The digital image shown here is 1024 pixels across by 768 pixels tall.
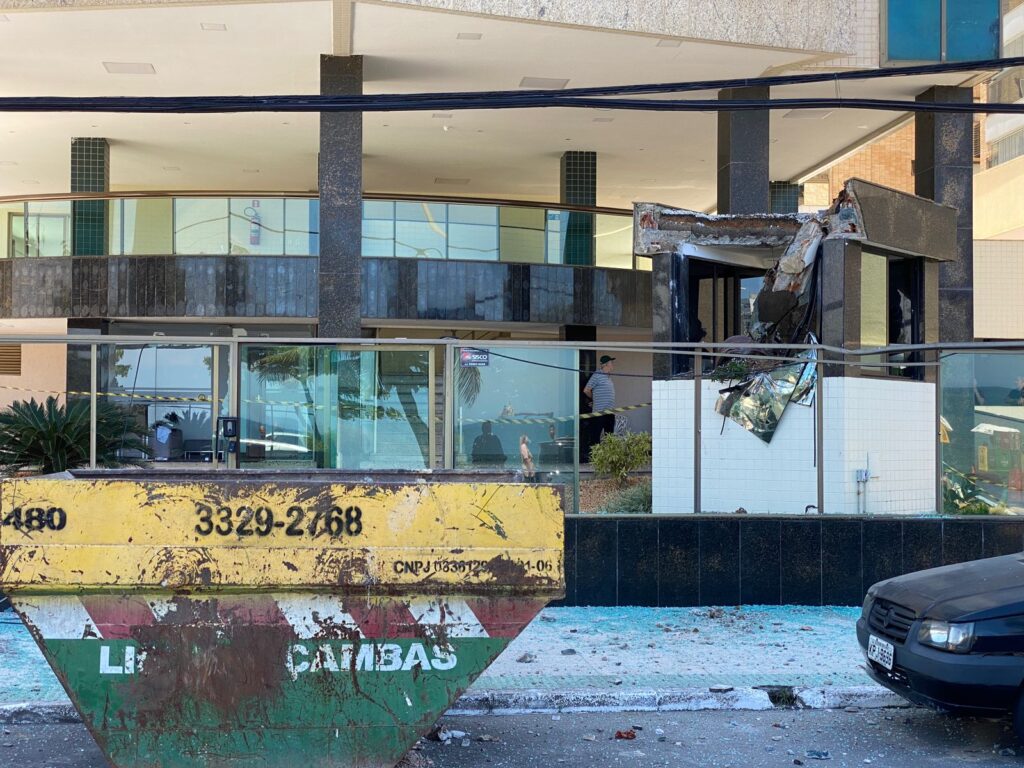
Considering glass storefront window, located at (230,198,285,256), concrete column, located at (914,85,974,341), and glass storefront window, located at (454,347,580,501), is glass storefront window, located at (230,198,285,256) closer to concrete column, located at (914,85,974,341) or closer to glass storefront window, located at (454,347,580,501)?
glass storefront window, located at (454,347,580,501)

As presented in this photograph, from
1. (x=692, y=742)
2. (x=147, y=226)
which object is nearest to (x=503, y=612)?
(x=692, y=742)

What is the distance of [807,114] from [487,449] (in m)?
14.8

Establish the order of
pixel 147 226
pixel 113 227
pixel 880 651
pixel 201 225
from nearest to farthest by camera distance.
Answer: pixel 880 651, pixel 201 225, pixel 147 226, pixel 113 227

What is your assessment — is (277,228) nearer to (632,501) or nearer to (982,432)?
(632,501)

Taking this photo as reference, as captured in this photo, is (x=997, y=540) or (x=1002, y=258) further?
(x=1002, y=258)

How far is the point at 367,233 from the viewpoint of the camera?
68.2ft

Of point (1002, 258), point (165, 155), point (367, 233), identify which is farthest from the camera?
point (165, 155)

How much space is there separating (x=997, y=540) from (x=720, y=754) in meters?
5.09

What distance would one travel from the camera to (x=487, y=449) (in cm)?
1000

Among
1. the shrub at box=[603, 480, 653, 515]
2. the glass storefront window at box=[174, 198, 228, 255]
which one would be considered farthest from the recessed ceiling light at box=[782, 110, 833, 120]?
the shrub at box=[603, 480, 653, 515]

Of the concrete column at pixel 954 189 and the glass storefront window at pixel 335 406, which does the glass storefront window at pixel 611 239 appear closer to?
the concrete column at pixel 954 189

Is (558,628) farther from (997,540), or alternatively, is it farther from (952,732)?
(997,540)

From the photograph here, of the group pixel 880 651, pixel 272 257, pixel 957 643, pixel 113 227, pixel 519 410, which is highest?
pixel 113 227

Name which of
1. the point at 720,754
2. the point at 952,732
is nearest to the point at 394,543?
the point at 720,754
